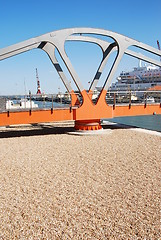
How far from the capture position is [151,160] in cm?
1238

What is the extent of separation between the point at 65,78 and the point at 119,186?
14160 mm

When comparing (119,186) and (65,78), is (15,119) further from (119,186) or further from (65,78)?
(119,186)

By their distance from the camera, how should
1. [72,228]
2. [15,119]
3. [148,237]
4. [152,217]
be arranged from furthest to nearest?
[15,119] → [152,217] → [72,228] → [148,237]

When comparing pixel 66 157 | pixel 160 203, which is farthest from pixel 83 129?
pixel 160 203

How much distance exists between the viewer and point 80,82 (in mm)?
18484

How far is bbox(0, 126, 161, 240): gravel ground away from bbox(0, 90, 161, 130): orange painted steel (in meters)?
2.82

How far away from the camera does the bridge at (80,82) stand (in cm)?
1736

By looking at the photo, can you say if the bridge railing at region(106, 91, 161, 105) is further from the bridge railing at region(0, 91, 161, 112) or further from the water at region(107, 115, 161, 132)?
the water at region(107, 115, 161, 132)

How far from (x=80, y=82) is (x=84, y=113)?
8.43ft

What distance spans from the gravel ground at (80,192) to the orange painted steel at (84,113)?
2820 mm

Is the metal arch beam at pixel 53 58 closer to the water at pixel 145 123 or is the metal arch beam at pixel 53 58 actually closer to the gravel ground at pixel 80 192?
the gravel ground at pixel 80 192

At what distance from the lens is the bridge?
1736 cm

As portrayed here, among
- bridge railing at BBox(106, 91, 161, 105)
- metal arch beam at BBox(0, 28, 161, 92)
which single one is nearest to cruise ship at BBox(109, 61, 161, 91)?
bridge railing at BBox(106, 91, 161, 105)

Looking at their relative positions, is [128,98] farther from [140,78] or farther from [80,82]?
[140,78]
